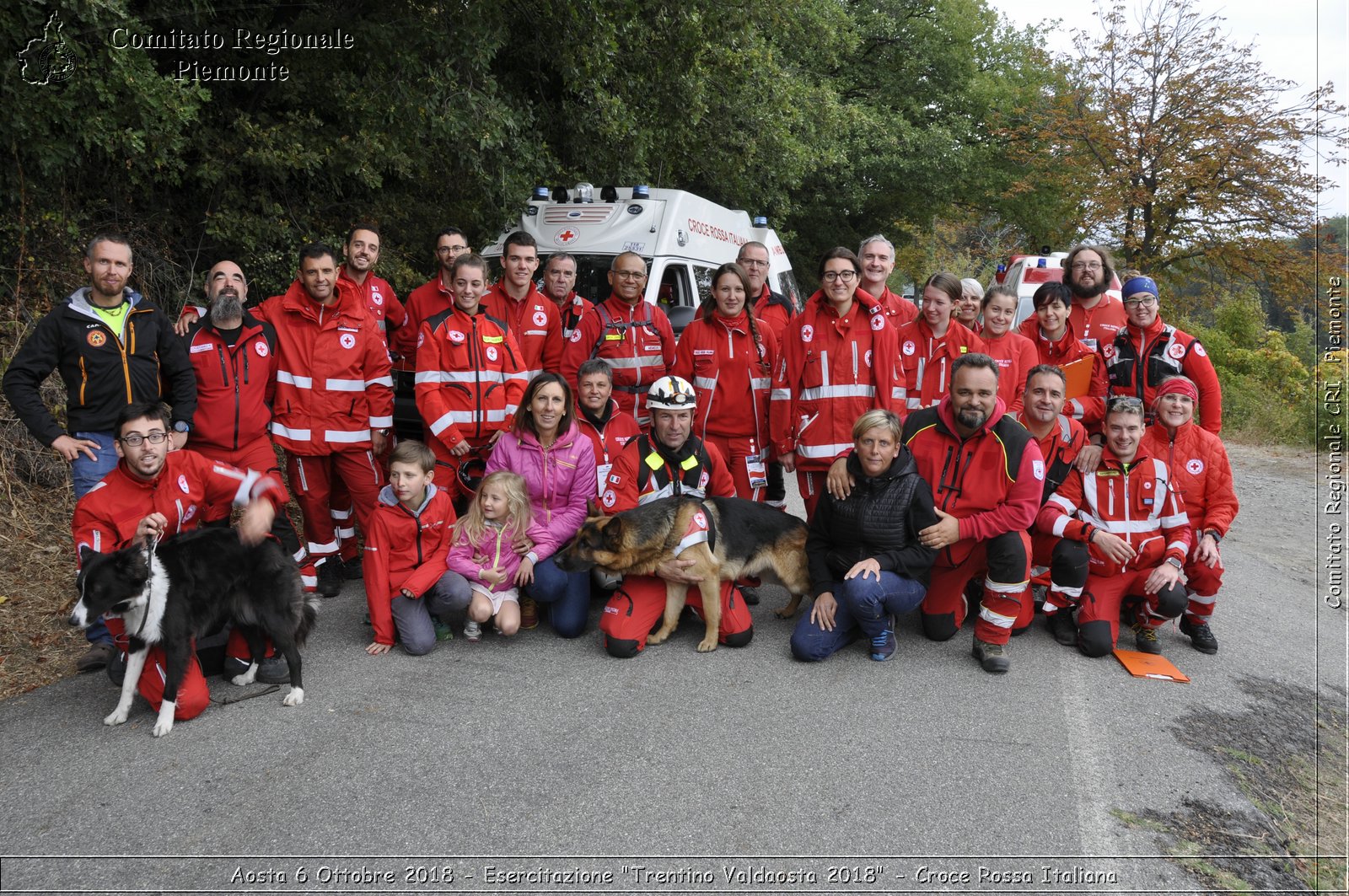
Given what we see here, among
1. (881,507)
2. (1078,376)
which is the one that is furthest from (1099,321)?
(881,507)

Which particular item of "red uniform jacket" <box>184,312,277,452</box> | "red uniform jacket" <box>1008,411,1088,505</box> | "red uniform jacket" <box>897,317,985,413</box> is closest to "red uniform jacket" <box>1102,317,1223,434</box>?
"red uniform jacket" <box>1008,411,1088,505</box>

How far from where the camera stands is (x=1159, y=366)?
5660 mm

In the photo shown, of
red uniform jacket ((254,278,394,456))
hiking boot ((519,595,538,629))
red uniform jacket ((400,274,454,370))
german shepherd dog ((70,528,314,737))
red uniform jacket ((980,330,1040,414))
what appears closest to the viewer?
german shepherd dog ((70,528,314,737))

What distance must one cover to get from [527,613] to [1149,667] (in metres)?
3.59

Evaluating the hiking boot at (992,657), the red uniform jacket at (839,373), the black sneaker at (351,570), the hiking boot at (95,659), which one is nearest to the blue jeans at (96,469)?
the hiking boot at (95,659)

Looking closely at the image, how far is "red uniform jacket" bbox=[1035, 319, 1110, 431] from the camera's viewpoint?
5.77m

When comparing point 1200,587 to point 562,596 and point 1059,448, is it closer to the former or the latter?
point 1059,448

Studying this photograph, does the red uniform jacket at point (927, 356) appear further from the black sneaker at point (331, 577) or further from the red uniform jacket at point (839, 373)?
the black sneaker at point (331, 577)

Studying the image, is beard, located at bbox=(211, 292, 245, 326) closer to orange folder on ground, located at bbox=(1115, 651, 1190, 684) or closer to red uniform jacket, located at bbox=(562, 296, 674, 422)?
red uniform jacket, located at bbox=(562, 296, 674, 422)

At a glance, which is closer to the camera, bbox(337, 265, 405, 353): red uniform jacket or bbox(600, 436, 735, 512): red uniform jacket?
bbox(600, 436, 735, 512): red uniform jacket

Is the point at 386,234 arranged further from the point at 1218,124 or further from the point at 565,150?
the point at 1218,124

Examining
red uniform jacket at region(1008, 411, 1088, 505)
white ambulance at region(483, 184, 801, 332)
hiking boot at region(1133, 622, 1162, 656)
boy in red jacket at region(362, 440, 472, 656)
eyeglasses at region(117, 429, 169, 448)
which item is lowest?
hiking boot at region(1133, 622, 1162, 656)

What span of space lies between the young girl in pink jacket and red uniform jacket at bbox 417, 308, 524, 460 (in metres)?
0.81

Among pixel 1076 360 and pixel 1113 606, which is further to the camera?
pixel 1076 360
